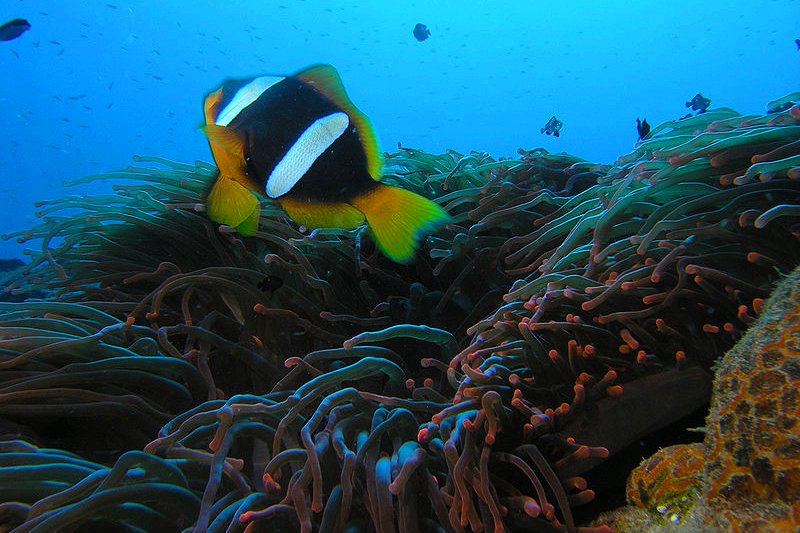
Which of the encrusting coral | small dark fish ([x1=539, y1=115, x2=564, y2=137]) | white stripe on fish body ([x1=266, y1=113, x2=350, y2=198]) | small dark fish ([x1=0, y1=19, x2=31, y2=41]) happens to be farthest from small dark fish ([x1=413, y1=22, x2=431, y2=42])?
white stripe on fish body ([x1=266, y1=113, x2=350, y2=198])

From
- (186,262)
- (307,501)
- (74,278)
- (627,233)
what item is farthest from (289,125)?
(74,278)

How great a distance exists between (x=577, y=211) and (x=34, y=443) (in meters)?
1.89

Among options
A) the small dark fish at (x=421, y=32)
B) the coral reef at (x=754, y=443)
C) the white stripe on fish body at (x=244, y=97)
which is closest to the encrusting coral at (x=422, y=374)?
the coral reef at (x=754, y=443)

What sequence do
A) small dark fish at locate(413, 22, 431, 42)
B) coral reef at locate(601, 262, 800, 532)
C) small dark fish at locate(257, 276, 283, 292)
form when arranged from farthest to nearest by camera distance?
small dark fish at locate(413, 22, 431, 42)
small dark fish at locate(257, 276, 283, 292)
coral reef at locate(601, 262, 800, 532)

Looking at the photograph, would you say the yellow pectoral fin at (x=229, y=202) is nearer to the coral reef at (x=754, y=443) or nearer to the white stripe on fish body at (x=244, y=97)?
the white stripe on fish body at (x=244, y=97)

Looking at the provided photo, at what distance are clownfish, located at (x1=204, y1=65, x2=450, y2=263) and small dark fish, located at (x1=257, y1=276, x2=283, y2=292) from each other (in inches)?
26.5

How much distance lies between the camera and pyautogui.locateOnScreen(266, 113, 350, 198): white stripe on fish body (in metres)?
1.24

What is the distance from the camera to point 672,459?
1.12 meters

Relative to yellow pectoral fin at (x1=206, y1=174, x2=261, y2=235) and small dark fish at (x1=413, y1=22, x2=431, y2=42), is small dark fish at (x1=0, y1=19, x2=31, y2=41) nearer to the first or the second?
small dark fish at (x1=413, y1=22, x2=431, y2=42)

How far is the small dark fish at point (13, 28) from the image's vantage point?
239 inches

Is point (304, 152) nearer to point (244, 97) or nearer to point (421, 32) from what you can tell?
point (244, 97)

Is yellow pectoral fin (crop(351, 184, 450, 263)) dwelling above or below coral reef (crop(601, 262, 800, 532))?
above

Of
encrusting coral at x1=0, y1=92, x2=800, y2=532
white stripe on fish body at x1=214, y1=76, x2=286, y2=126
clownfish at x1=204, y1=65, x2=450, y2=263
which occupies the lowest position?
encrusting coral at x1=0, y1=92, x2=800, y2=532

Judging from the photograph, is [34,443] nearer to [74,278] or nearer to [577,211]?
[74,278]
